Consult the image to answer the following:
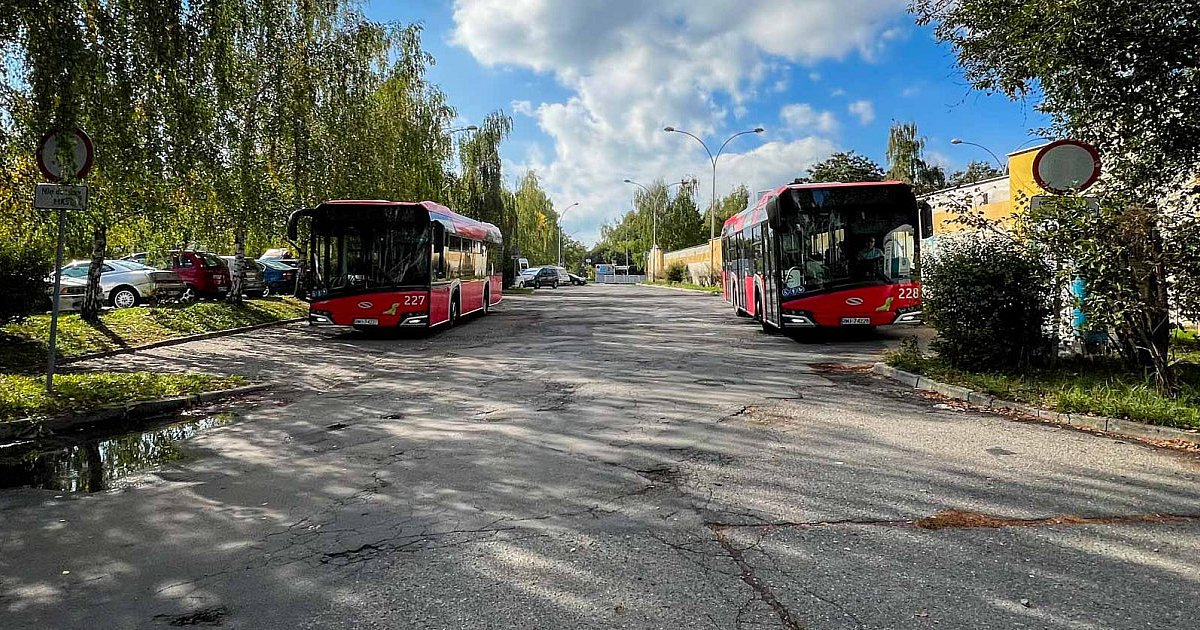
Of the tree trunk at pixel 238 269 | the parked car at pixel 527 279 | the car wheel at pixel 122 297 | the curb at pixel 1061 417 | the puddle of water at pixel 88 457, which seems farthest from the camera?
the parked car at pixel 527 279

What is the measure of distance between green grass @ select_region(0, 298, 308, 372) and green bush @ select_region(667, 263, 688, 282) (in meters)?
47.0

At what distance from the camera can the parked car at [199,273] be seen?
2414cm

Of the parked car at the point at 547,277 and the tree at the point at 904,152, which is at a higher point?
the tree at the point at 904,152

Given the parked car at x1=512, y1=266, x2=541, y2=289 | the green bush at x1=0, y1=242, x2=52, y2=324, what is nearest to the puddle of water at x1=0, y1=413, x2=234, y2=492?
the green bush at x1=0, y1=242, x2=52, y2=324

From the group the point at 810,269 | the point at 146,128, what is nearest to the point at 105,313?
the point at 146,128

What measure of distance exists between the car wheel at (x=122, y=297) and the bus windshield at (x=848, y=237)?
18869 millimetres

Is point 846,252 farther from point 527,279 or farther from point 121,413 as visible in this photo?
point 527,279

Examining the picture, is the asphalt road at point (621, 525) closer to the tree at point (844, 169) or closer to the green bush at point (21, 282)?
the green bush at point (21, 282)

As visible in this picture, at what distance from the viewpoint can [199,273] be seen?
2445 centimetres

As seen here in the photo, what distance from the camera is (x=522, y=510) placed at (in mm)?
4895

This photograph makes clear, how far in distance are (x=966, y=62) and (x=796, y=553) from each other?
8660 mm

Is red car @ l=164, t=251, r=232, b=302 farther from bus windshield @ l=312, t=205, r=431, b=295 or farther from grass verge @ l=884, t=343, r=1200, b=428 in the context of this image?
grass verge @ l=884, t=343, r=1200, b=428

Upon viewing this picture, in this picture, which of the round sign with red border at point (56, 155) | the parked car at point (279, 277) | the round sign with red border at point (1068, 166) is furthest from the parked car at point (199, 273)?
the round sign with red border at point (1068, 166)

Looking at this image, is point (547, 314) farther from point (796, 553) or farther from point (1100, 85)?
point (796, 553)
